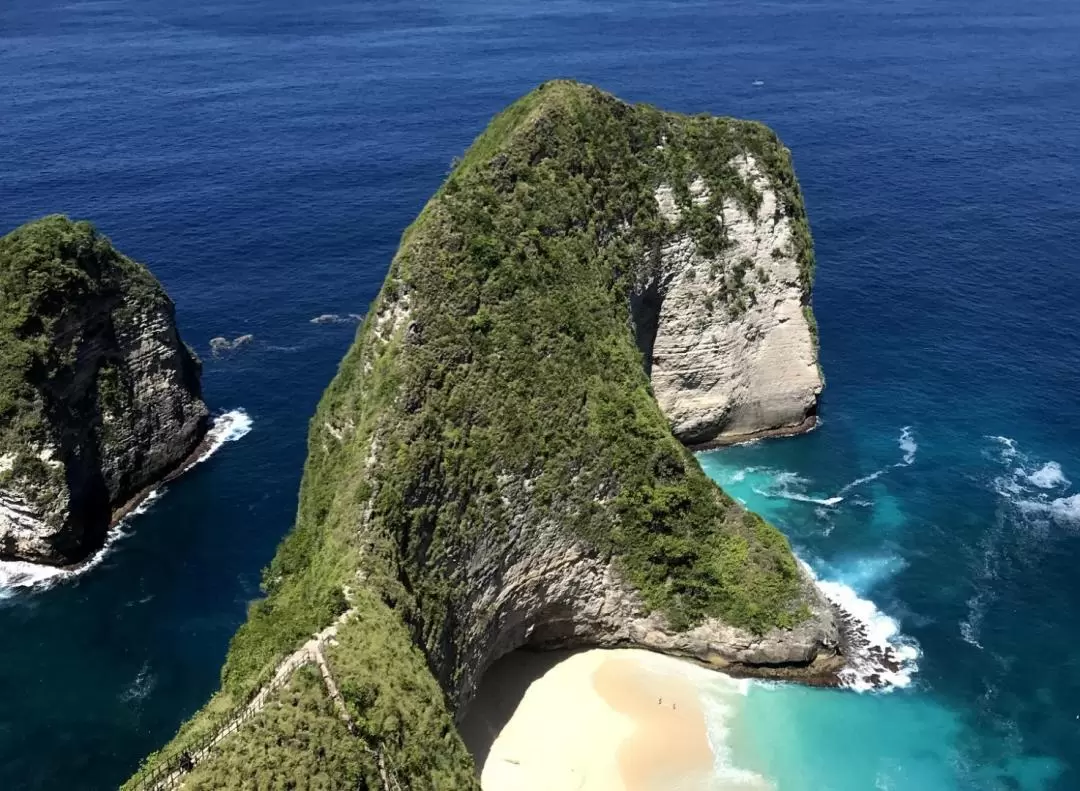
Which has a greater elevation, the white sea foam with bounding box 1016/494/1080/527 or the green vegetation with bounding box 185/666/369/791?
the green vegetation with bounding box 185/666/369/791

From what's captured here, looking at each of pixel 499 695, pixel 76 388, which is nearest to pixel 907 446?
pixel 499 695

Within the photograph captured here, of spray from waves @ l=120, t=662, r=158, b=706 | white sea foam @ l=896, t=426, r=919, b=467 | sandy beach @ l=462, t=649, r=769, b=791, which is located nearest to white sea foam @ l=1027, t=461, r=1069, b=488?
white sea foam @ l=896, t=426, r=919, b=467

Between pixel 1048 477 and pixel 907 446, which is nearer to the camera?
pixel 1048 477

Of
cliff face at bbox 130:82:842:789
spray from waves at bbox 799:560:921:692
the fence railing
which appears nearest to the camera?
the fence railing

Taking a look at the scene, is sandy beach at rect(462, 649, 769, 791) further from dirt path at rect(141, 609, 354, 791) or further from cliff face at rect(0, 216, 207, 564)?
cliff face at rect(0, 216, 207, 564)

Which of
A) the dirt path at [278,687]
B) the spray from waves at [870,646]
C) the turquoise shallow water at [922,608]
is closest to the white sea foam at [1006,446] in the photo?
the turquoise shallow water at [922,608]

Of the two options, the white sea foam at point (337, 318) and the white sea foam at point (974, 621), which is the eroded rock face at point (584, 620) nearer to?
the white sea foam at point (974, 621)

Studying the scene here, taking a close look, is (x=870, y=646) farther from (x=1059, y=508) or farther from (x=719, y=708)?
(x=1059, y=508)
